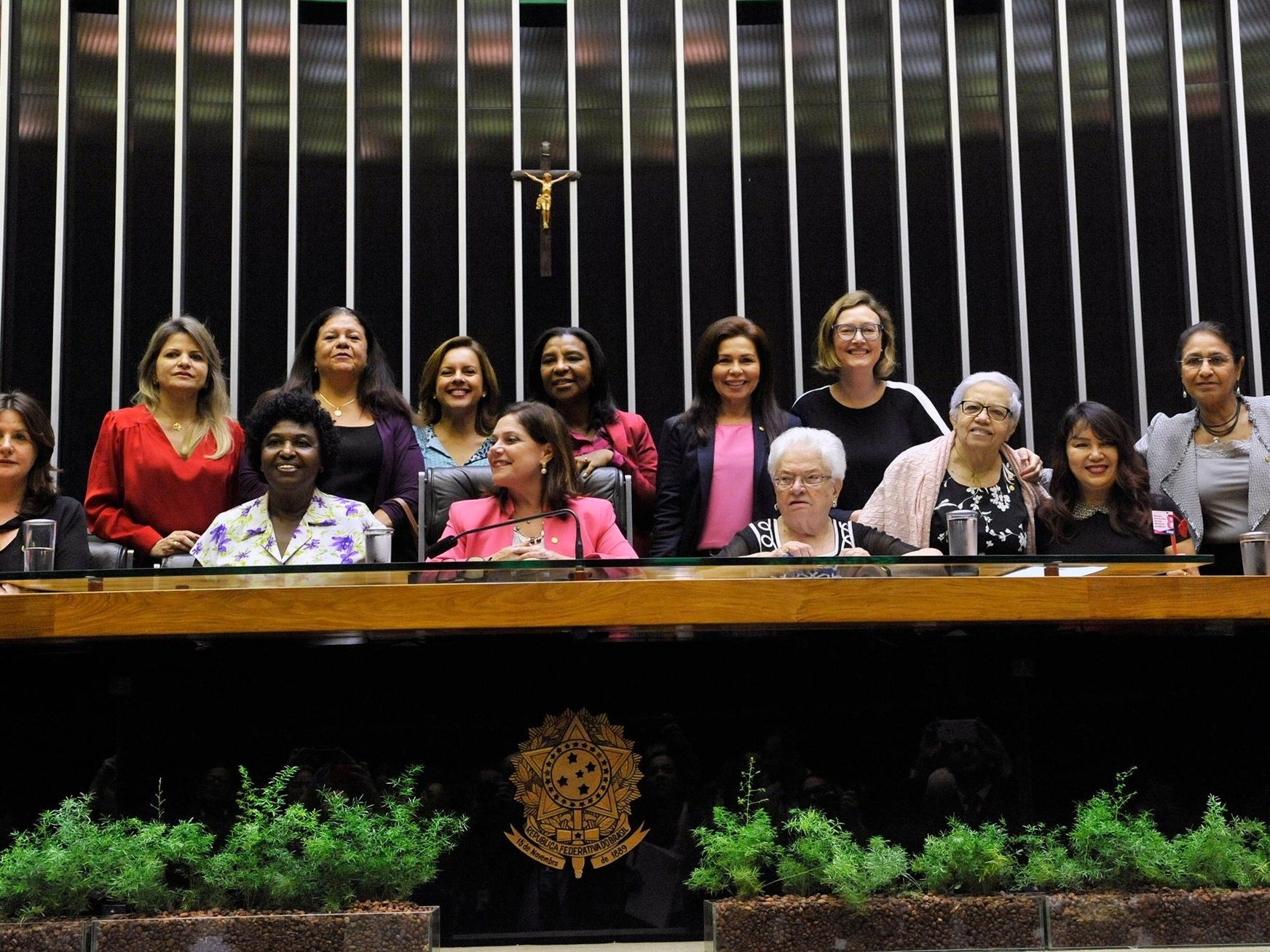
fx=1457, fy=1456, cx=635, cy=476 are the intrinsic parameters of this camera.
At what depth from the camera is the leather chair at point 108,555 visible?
3.71m

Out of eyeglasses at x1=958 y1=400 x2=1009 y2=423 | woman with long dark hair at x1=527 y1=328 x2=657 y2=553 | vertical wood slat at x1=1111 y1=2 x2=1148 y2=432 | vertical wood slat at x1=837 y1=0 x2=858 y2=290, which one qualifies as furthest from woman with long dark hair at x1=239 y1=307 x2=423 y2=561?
vertical wood slat at x1=1111 y1=2 x2=1148 y2=432

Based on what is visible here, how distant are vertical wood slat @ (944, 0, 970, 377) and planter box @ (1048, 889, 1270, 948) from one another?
420cm

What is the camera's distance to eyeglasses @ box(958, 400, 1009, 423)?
364 centimetres

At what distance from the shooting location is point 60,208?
243 inches

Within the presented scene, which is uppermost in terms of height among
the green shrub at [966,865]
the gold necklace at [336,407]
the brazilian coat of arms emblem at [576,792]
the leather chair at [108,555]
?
the gold necklace at [336,407]

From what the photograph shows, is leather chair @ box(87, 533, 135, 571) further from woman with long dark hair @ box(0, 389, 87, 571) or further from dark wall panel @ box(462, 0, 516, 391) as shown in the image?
dark wall panel @ box(462, 0, 516, 391)

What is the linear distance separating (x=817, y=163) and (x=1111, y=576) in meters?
4.32

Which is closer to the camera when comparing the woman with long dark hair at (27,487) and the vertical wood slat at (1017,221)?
the woman with long dark hair at (27,487)

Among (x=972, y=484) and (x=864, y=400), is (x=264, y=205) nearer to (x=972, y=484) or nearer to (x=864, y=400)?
(x=864, y=400)

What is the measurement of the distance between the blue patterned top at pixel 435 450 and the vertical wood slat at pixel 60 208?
227 cm

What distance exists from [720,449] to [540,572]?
189 centimetres

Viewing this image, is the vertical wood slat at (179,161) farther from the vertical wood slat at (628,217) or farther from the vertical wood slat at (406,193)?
the vertical wood slat at (628,217)

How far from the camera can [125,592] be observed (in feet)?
7.41

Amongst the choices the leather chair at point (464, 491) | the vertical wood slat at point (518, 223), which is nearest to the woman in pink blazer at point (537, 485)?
the leather chair at point (464, 491)
